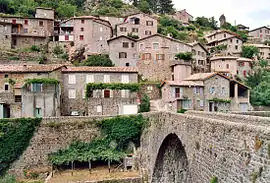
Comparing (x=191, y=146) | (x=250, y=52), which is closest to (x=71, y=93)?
(x=191, y=146)

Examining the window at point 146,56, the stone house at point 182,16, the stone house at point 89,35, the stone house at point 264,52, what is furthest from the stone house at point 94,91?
the stone house at point 182,16

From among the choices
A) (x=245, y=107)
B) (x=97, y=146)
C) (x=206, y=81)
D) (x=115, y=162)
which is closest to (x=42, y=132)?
(x=97, y=146)

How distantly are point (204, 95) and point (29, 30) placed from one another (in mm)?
32765

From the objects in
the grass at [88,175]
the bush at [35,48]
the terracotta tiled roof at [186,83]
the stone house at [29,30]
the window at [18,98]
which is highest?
the stone house at [29,30]

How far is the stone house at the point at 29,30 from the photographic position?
47.8m

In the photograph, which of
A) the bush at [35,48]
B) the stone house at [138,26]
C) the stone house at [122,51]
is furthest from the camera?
the stone house at [138,26]

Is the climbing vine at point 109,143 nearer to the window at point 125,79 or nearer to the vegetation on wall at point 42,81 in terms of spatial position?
the vegetation on wall at point 42,81

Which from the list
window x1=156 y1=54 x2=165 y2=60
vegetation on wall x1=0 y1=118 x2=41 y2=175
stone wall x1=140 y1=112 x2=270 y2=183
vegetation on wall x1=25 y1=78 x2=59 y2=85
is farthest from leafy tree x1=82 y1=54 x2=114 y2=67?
stone wall x1=140 y1=112 x2=270 y2=183

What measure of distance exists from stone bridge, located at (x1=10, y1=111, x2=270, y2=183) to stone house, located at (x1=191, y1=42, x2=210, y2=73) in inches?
966

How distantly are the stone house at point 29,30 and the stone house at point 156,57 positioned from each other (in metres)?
18.6

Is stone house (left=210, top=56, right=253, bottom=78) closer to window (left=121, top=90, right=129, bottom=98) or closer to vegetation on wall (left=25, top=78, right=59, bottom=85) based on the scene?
window (left=121, top=90, right=129, bottom=98)

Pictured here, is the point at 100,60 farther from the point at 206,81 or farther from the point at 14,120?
the point at 14,120

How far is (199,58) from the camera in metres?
46.6

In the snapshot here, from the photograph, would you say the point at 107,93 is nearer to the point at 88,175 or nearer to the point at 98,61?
the point at 88,175
